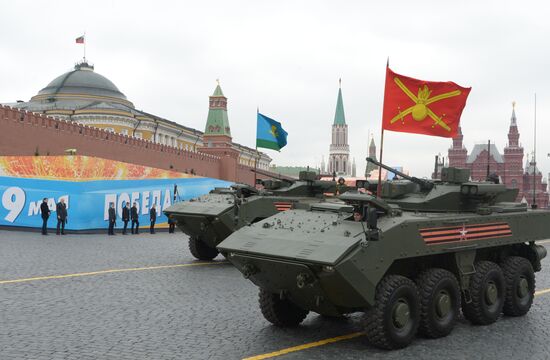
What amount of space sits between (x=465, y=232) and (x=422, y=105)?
2.46 metres

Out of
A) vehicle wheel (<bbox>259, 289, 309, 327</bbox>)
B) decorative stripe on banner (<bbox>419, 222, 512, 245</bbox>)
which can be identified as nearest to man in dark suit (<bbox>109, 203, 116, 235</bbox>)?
vehicle wheel (<bbox>259, 289, 309, 327</bbox>)

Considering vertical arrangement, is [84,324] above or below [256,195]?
below

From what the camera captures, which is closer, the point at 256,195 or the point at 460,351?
the point at 460,351

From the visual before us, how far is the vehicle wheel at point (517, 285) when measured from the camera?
8.34m

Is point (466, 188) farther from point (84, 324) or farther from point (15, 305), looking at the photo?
point (15, 305)

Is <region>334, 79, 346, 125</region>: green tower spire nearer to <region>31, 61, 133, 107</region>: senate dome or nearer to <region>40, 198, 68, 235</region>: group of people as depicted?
<region>31, 61, 133, 107</region>: senate dome

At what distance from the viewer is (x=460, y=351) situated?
6.62 metres

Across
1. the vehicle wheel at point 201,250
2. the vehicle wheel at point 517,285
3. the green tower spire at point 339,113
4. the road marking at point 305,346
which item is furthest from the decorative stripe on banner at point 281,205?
the green tower spire at point 339,113

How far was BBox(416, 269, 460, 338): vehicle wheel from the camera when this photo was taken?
6.98 metres

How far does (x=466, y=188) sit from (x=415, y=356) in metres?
2.92

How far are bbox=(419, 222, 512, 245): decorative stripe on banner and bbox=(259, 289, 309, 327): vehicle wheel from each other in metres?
1.98

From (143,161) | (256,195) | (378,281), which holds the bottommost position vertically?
(378,281)

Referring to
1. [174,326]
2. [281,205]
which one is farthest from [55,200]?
[174,326]

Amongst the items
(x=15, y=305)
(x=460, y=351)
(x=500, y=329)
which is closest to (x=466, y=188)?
(x=500, y=329)
